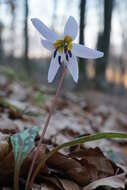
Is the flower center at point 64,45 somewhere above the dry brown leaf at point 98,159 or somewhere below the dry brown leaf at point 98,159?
above

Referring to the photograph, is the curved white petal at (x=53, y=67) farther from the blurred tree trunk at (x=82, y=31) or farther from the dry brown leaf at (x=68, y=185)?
the blurred tree trunk at (x=82, y=31)

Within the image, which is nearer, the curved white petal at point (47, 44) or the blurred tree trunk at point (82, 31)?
the curved white petal at point (47, 44)

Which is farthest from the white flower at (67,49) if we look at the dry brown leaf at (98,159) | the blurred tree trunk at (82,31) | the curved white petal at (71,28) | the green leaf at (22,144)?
the blurred tree trunk at (82,31)

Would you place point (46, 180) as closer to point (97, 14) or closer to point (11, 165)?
point (11, 165)

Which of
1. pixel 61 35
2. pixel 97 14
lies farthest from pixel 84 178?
pixel 97 14

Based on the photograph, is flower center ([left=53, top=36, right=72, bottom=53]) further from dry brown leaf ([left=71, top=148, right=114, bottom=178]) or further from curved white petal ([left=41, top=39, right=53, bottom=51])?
dry brown leaf ([left=71, top=148, right=114, bottom=178])

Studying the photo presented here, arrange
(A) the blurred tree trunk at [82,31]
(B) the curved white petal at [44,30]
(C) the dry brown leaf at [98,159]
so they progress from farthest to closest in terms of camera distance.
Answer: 1. (A) the blurred tree trunk at [82,31]
2. (C) the dry brown leaf at [98,159]
3. (B) the curved white petal at [44,30]

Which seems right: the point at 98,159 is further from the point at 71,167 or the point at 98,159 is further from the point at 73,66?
the point at 73,66
